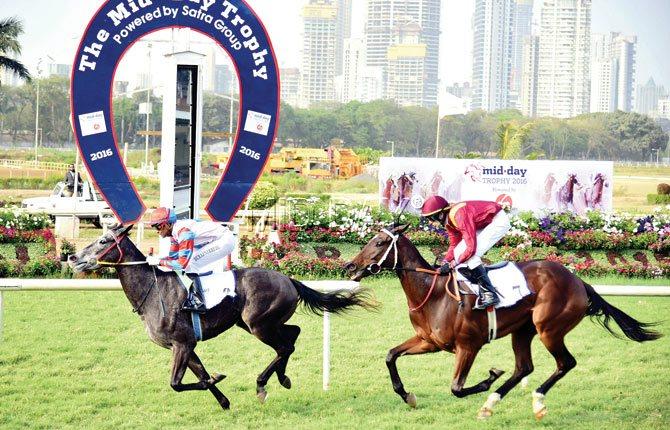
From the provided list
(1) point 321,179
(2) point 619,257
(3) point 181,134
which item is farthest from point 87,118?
(1) point 321,179

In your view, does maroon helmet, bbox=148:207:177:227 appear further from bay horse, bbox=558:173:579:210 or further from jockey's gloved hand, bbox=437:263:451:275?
bay horse, bbox=558:173:579:210

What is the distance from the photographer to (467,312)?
6082 millimetres

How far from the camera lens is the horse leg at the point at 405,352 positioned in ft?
20.3

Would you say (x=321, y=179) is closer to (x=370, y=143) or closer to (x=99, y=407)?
(x=99, y=407)

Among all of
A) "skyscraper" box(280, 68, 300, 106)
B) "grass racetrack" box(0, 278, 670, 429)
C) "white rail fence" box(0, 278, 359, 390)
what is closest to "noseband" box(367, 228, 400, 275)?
"white rail fence" box(0, 278, 359, 390)

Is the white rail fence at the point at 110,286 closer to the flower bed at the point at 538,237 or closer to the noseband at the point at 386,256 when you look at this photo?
the noseband at the point at 386,256

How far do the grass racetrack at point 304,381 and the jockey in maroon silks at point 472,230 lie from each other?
2.74 feet

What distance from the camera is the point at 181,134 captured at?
381 inches

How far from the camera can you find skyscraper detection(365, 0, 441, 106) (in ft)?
519

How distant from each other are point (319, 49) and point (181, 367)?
Answer: 15466 centimetres

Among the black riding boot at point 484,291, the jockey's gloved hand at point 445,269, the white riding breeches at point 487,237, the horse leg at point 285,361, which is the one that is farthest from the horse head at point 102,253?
the black riding boot at point 484,291

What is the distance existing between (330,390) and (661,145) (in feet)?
258

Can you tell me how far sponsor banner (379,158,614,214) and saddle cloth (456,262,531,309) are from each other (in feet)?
37.0

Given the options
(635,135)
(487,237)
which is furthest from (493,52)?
(487,237)
